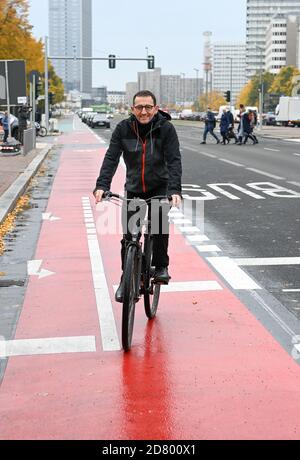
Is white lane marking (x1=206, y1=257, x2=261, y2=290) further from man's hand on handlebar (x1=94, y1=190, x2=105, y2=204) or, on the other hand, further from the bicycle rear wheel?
man's hand on handlebar (x1=94, y1=190, x2=105, y2=204)

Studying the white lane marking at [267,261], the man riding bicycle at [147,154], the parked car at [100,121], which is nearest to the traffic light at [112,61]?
the parked car at [100,121]

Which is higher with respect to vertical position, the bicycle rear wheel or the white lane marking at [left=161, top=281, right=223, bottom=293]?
the bicycle rear wheel

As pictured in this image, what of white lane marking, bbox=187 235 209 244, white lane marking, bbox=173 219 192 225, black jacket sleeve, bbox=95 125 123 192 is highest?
black jacket sleeve, bbox=95 125 123 192

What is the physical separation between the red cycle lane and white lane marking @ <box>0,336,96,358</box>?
3cm

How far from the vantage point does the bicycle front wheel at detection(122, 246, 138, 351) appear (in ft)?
17.0

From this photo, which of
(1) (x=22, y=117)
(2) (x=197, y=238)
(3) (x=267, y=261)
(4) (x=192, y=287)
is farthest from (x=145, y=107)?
(1) (x=22, y=117)

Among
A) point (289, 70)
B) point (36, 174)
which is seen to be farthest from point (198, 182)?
point (289, 70)

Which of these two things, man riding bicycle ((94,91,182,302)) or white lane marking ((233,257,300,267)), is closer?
man riding bicycle ((94,91,182,302))

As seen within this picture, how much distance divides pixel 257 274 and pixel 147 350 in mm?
2624

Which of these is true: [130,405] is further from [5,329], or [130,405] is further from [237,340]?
[5,329]

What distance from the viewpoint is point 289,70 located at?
133m

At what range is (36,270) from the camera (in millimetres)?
8062

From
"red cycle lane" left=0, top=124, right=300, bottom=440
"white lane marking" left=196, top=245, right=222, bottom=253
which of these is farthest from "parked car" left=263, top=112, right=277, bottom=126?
"red cycle lane" left=0, top=124, right=300, bottom=440

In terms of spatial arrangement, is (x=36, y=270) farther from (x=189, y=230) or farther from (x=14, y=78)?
(x=14, y=78)
